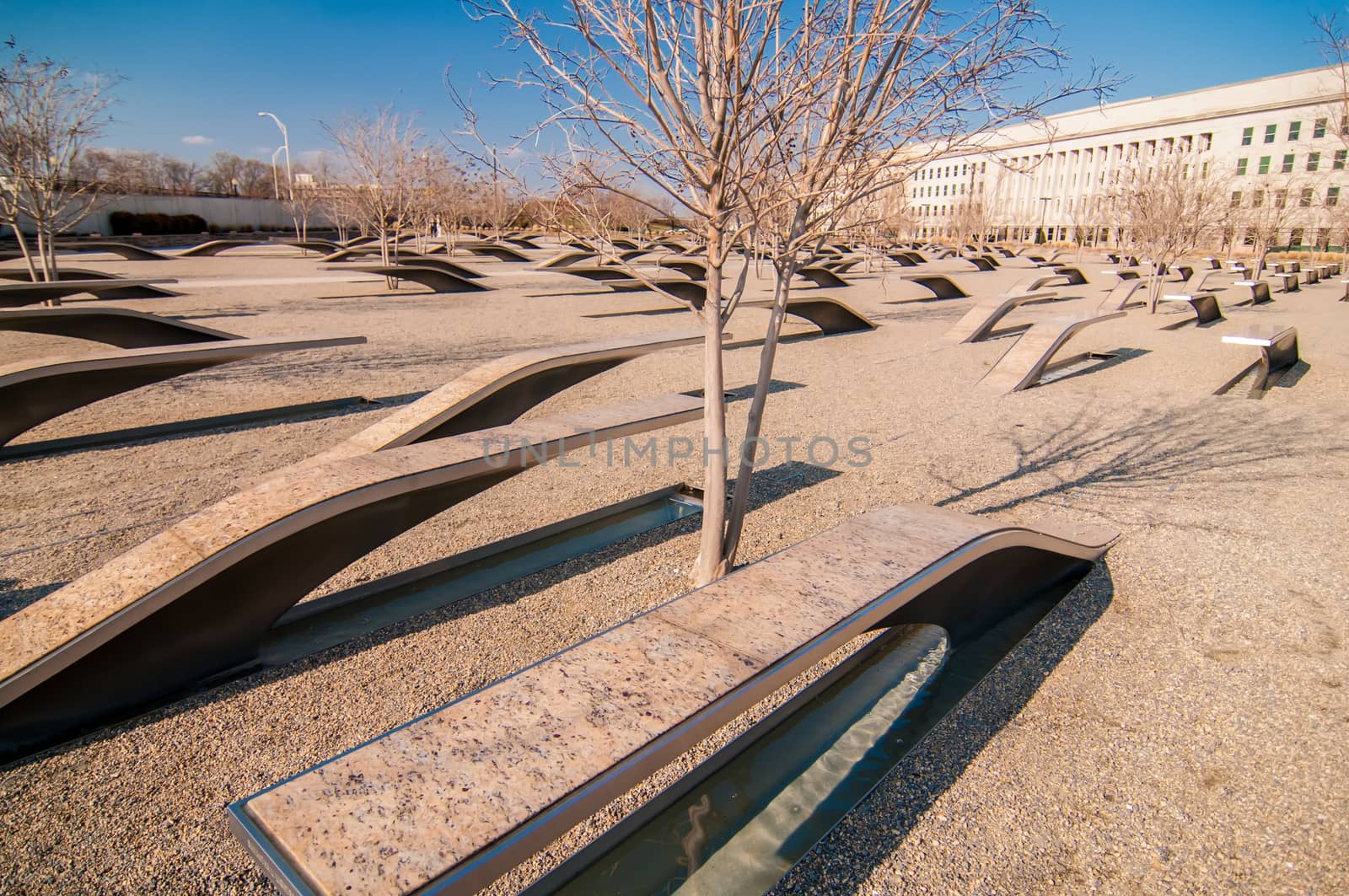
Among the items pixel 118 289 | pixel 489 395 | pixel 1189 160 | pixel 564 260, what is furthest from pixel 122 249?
pixel 1189 160

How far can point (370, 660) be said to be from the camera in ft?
11.1

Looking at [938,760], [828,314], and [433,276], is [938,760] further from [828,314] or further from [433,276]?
[433,276]

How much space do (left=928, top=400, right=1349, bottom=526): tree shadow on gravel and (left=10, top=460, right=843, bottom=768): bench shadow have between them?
1.24 meters

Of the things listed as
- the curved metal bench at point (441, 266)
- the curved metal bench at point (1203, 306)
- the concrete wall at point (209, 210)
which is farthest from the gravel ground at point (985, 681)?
the concrete wall at point (209, 210)

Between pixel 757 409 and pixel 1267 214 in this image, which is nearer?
pixel 757 409

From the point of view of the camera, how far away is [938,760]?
2.74 meters

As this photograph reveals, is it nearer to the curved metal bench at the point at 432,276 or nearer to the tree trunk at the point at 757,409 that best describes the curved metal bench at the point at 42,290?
the curved metal bench at the point at 432,276

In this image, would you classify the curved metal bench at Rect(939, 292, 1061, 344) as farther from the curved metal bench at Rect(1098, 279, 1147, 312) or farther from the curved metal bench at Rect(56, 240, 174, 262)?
the curved metal bench at Rect(56, 240, 174, 262)

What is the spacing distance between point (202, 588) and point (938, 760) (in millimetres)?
2949

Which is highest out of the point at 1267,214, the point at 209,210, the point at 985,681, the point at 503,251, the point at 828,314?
the point at 209,210

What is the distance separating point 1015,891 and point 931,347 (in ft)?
35.1

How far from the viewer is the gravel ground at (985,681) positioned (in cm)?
233

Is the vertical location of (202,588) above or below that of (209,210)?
below

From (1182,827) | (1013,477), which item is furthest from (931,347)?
(1182,827)
